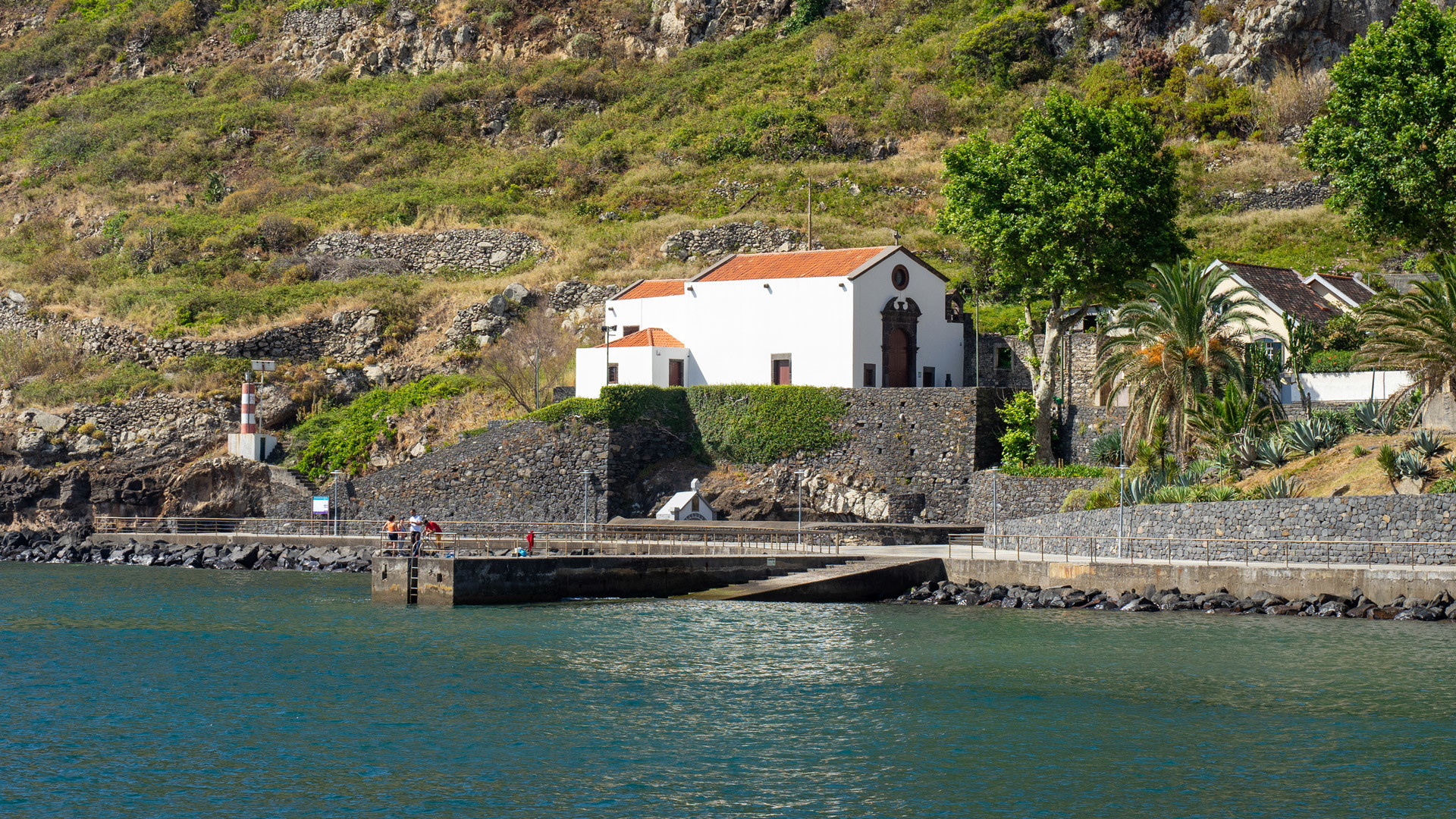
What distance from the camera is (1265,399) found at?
38.8 m

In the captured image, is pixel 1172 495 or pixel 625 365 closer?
pixel 1172 495

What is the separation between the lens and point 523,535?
46.6 m

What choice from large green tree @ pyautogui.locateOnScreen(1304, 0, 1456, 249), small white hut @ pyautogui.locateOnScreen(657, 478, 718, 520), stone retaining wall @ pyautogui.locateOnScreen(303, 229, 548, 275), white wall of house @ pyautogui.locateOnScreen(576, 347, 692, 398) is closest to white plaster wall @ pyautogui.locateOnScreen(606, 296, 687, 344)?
white wall of house @ pyautogui.locateOnScreen(576, 347, 692, 398)

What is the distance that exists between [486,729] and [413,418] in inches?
1304

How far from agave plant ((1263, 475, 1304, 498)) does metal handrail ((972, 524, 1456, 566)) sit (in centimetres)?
138

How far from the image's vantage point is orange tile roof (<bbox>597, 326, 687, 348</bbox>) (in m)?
51.2

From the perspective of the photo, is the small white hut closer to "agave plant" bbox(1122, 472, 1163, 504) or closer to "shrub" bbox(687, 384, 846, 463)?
"shrub" bbox(687, 384, 846, 463)

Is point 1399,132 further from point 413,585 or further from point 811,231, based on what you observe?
point 413,585

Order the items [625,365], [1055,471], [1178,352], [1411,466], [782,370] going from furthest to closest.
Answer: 1. [625,365]
2. [782,370]
3. [1055,471]
4. [1178,352]
5. [1411,466]

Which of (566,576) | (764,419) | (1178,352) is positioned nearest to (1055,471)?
(1178,352)

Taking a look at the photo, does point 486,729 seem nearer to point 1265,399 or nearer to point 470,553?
point 470,553

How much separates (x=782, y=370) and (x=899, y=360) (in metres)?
4.22

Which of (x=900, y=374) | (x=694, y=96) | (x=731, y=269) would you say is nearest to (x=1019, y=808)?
(x=900, y=374)

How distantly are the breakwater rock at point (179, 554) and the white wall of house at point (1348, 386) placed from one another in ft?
99.4
